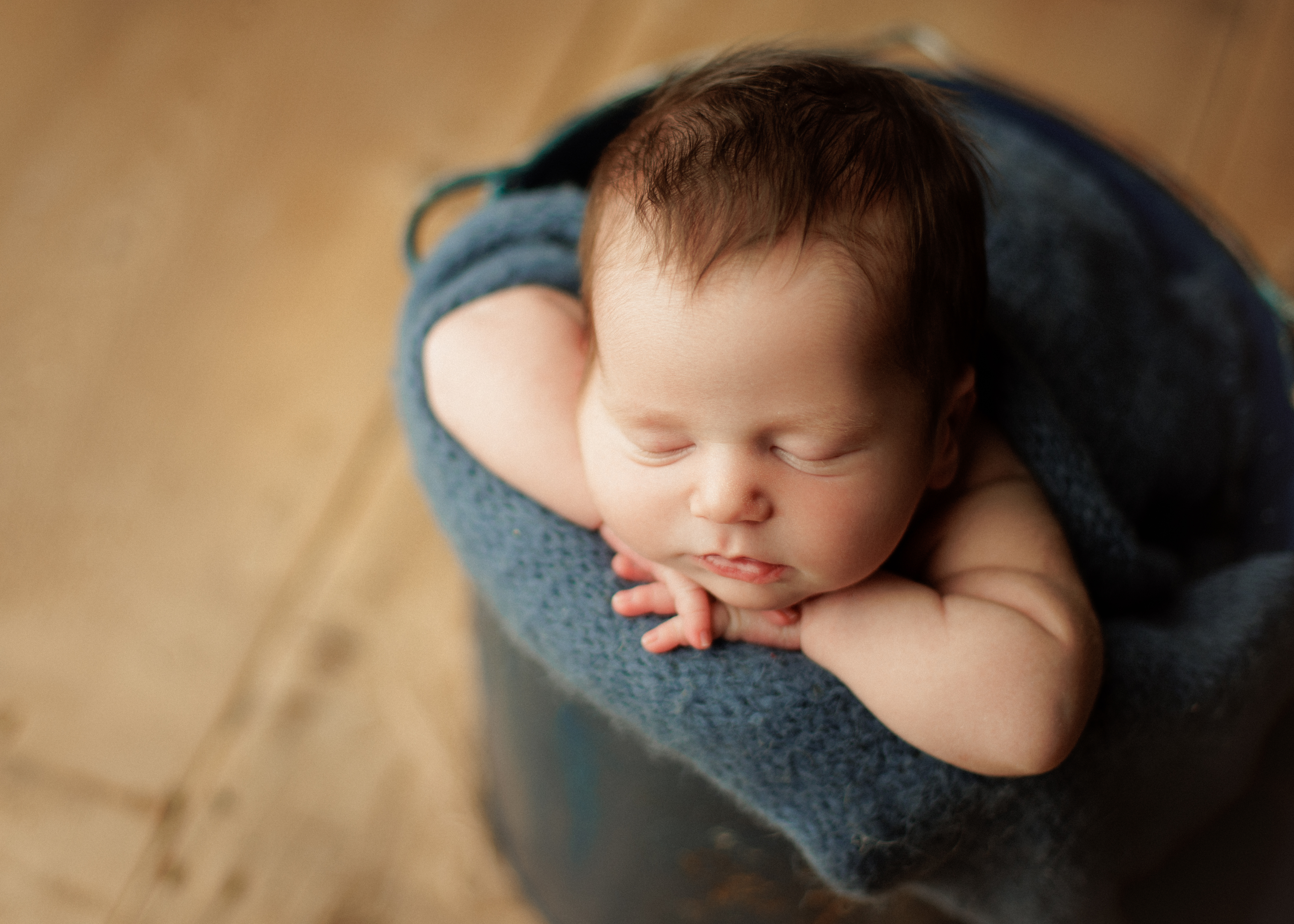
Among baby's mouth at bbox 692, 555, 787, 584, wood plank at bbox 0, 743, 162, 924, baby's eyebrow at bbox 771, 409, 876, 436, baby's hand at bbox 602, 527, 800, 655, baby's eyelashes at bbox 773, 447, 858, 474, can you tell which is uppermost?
baby's eyebrow at bbox 771, 409, 876, 436

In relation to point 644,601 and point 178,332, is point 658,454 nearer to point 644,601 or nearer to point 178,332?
point 644,601

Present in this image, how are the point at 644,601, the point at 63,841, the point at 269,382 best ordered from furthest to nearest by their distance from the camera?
the point at 269,382, the point at 63,841, the point at 644,601

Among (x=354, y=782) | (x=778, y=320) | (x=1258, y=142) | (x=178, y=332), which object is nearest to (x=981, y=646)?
(x=778, y=320)

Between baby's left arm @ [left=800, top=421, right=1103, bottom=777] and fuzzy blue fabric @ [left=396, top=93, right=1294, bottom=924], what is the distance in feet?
0.06

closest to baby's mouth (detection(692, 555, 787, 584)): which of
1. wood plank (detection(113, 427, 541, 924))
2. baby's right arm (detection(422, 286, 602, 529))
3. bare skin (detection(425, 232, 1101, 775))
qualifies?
bare skin (detection(425, 232, 1101, 775))

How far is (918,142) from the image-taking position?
0.48 meters

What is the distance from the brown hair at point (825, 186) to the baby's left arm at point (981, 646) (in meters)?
0.11

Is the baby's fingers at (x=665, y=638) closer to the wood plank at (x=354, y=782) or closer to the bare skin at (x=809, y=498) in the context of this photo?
the bare skin at (x=809, y=498)

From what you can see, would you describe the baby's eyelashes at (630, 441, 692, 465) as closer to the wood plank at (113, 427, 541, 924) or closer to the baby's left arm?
the baby's left arm

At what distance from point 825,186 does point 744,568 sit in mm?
173

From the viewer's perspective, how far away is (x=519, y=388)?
1.98ft

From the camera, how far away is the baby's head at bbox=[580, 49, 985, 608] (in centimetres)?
44

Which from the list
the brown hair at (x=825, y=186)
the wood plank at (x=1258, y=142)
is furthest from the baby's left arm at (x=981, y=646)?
the wood plank at (x=1258, y=142)

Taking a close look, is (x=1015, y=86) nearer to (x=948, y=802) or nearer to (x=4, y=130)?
(x=948, y=802)
